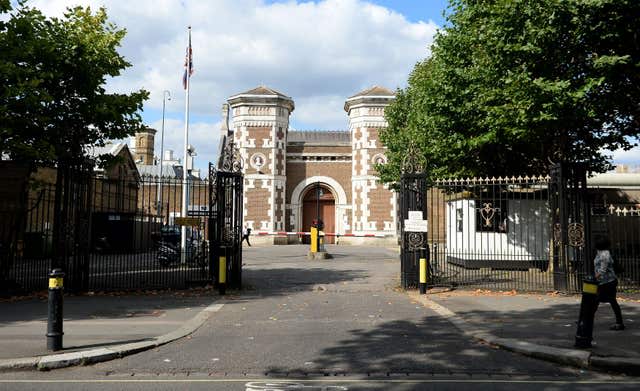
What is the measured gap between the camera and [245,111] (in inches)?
1505

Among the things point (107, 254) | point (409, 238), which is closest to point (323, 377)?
point (409, 238)

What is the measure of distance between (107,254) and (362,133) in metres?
20.5

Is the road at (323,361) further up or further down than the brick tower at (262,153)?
further down

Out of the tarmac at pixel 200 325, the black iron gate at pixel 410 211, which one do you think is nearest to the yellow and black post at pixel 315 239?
the black iron gate at pixel 410 211

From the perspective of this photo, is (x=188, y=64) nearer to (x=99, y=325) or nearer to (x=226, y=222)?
(x=226, y=222)

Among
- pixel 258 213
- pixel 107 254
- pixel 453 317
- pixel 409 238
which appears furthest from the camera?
pixel 258 213

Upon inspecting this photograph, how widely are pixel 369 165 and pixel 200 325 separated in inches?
1172

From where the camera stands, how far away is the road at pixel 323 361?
574cm

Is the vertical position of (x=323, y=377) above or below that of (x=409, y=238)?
below

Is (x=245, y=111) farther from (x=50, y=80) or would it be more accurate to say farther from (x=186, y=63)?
(x=50, y=80)

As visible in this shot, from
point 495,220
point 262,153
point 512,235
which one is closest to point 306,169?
point 262,153

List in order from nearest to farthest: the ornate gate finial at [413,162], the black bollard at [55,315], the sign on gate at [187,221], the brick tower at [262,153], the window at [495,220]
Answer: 1. the black bollard at [55,315]
2. the ornate gate finial at [413,162]
3. the sign on gate at [187,221]
4. the window at [495,220]
5. the brick tower at [262,153]

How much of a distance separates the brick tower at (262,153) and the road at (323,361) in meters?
27.3

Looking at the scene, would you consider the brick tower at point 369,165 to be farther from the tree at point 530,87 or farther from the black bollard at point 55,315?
→ the black bollard at point 55,315
